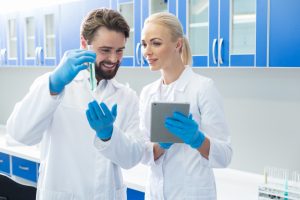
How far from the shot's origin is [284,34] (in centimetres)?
196

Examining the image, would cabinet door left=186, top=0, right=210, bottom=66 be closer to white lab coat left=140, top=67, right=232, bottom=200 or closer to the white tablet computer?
white lab coat left=140, top=67, right=232, bottom=200

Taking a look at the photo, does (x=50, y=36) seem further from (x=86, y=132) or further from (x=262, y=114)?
(x=86, y=132)

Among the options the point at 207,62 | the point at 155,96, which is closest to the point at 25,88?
the point at 207,62

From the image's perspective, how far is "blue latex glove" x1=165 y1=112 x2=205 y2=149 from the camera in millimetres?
1436

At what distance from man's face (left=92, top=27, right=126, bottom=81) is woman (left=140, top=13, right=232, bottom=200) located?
0.16 metres

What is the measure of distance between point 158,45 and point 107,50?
0.23 m

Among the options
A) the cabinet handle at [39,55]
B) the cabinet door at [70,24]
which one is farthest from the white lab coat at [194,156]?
the cabinet handle at [39,55]

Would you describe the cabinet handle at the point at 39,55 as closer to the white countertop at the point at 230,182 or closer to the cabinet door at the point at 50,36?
the cabinet door at the point at 50,36

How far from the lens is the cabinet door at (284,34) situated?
192 centimetres

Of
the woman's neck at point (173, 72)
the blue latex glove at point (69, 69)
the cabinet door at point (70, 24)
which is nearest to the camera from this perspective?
the blue latex glove at point (69, 69)

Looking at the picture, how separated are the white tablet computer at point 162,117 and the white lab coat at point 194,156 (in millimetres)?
113

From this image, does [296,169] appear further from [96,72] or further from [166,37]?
[96,72]

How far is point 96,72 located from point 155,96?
313 mm

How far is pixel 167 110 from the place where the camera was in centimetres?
147
